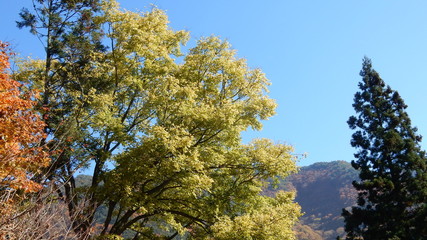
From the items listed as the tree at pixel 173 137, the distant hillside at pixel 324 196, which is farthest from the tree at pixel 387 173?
the distant hillside at pixel 324 196

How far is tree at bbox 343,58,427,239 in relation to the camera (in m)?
21.3

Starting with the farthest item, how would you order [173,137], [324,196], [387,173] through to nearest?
[324,196] < [387,173] < [173,137]

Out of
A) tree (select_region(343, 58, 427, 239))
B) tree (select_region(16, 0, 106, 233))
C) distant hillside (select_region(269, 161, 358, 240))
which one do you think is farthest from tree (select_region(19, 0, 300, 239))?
distant hillside (select_region(269, 161, 358, 240))

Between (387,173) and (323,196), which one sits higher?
(323,196)

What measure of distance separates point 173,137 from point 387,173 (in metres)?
18.2

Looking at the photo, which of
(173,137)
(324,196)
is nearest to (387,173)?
(173,137)

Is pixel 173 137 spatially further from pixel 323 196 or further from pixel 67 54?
pixel 323 196

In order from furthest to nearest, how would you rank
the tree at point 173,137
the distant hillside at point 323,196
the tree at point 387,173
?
the distant hillside at point 323,196
the tree at point 387,173
the tree at point 173,137

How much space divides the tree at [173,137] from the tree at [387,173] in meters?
11.0

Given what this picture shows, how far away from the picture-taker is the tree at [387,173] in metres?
21.3

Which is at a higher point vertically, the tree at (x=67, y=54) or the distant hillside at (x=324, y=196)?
the distant hillside at (x=324, y=196)

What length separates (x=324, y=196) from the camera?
16550cm

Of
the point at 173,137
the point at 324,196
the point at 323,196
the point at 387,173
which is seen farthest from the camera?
the point at 323,196

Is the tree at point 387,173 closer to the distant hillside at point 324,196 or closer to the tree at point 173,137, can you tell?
the tree at point 173,137
